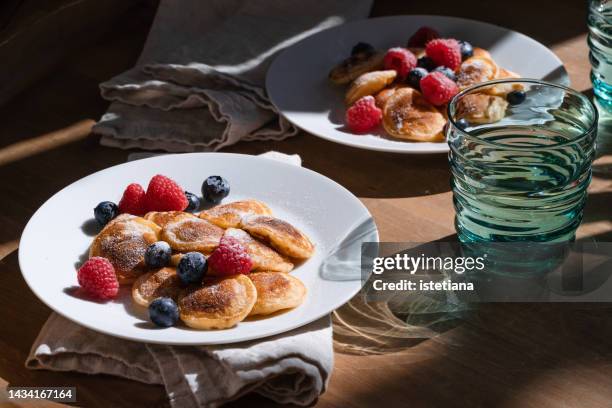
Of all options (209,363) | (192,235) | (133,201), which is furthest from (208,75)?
(209,363)

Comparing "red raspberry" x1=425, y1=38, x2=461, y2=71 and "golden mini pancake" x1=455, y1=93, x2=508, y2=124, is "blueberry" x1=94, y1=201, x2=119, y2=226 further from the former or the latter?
"red raspberry" x1=425, y1=38, x2=461, y2=71

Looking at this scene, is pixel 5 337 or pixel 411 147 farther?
pixel 411 147

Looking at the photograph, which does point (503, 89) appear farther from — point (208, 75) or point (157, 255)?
point (208, 75)

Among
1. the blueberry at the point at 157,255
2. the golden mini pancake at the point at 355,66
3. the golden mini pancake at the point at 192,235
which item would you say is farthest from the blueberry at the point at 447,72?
the blueberry at the point at 157,255

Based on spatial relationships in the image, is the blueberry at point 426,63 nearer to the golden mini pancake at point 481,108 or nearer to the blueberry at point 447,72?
the blueberry at point 447,72

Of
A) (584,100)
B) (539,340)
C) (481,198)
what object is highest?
(584,100)

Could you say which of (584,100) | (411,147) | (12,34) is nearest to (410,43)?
(411,147)

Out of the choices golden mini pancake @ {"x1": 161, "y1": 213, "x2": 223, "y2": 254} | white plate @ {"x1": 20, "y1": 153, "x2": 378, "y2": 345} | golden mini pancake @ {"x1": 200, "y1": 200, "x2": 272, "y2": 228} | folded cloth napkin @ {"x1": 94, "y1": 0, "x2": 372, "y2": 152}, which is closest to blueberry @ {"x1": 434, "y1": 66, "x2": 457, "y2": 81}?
folded cloth napkin @ {"x1": 94, "y1": 0, "x2": 372, "y2": 152}

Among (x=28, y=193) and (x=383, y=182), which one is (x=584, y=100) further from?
(x=28, y=193)
